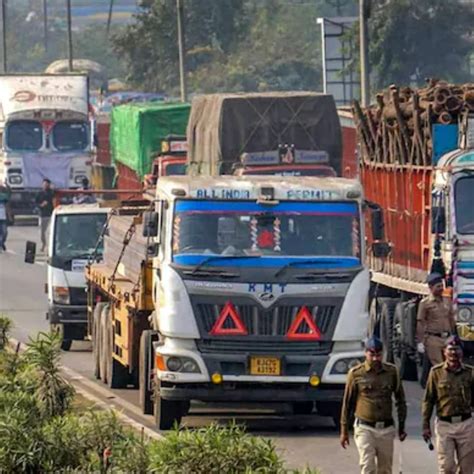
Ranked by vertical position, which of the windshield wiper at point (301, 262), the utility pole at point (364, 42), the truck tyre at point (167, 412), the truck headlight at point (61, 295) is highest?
the utility pole at point (364, 42)

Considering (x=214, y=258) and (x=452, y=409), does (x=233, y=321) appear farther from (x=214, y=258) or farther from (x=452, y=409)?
(x=452, y=409)

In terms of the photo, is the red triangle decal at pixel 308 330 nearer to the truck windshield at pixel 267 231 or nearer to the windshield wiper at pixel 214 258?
the truck windshield at pixel 267 231

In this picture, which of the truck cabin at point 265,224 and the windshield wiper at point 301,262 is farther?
the truck cabin at point 265,224

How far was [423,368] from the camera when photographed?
23.8 meters

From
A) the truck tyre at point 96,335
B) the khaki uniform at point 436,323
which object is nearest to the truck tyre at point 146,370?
Result: the khaki uniform at point 436,323

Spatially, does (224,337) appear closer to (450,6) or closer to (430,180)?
(430,180)

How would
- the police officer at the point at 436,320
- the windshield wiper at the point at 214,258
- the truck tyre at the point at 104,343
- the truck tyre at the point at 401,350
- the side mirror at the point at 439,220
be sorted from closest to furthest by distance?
the windshield wiper at the point at 214,258
the police officer at the point at 436,320
the side mirror at the point at 439,220
the truck tyre at the point at 104,343
the truck tyre at the point at 401,350

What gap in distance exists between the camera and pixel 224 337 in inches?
763

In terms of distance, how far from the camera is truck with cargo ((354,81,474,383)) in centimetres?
2267

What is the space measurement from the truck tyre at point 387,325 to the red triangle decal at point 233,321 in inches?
239

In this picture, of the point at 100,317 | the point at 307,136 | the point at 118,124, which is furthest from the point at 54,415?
the point at 118,124

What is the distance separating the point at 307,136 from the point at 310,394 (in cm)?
1612

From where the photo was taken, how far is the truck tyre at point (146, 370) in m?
20.8

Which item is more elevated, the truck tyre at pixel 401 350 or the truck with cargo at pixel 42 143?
the truck with cargo at pixel 42 143
